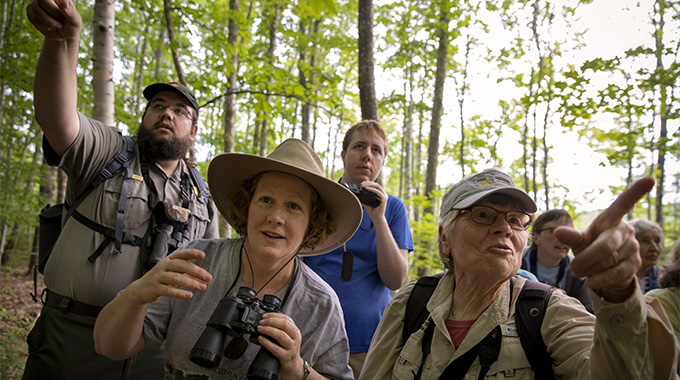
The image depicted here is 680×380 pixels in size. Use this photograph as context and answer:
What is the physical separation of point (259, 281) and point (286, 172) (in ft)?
2.00

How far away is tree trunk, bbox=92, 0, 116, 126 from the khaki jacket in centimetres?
353

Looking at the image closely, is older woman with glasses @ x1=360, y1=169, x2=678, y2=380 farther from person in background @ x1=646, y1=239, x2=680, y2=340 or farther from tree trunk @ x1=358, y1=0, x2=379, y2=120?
tree trunk @ x1=358, y1=0, x2=379, y2=120

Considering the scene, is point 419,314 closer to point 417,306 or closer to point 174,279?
point 417,306

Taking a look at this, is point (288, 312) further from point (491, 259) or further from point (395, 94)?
point (395, 94)

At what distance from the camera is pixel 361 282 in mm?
2721

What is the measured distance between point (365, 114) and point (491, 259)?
2.82 metres

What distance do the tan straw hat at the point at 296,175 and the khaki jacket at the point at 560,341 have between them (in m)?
0.56

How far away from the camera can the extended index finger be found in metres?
1.01

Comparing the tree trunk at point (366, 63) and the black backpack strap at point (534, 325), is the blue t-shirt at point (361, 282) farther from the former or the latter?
the tree trunk at point (366, 63)

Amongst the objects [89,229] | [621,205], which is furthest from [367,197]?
[89,229]

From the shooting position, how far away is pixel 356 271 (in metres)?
2.74

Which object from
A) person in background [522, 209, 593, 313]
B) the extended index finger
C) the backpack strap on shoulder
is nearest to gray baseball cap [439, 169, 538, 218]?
the extended index finger

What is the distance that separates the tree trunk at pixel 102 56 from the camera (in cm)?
358

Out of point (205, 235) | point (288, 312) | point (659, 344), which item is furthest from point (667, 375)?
point (205, 235)
